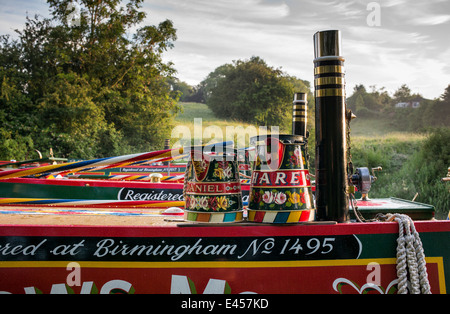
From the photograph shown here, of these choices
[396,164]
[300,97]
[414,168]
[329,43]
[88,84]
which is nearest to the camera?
[329,43]

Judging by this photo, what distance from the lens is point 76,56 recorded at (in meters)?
18.7

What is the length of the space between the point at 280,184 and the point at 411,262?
83 cm

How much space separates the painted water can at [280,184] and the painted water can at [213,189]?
0.12 m

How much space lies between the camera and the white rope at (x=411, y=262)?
229 centimetres

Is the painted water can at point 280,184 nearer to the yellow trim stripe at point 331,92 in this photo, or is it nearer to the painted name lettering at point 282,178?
the painted name lettering at point 282,178

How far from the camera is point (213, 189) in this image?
2357 millimetres

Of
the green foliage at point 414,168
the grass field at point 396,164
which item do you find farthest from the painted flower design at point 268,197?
the green foliage at point 414,168

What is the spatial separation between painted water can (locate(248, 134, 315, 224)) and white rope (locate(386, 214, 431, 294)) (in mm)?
511

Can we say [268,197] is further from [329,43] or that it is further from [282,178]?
[329,43]

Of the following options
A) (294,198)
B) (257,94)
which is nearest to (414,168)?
(257,94)

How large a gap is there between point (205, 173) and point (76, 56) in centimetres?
1817

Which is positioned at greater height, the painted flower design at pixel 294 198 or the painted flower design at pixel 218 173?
the painted flower design at pixel 218 173

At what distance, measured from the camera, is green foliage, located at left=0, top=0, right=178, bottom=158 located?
1706 centimetres

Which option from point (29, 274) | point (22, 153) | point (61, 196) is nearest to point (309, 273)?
point (29, 274)
